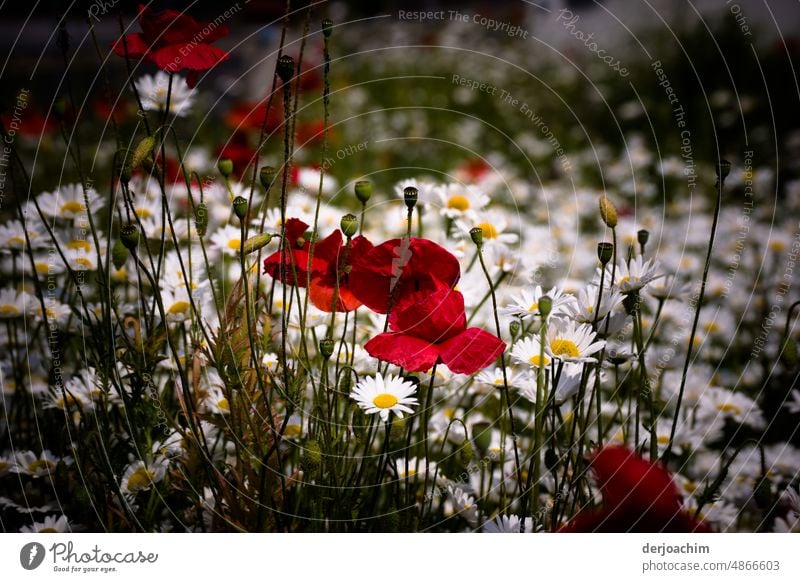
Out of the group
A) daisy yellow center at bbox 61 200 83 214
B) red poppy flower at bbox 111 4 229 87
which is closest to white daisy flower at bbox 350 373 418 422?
red poppy flower at bbox 111 4 229 87

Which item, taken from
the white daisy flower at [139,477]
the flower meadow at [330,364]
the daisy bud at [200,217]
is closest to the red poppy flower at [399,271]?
the flower meadow at [330,364]

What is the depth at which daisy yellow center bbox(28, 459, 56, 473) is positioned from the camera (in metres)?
0.58

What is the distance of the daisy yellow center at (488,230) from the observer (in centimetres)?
63

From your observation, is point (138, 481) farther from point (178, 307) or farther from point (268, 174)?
point (268, 174)

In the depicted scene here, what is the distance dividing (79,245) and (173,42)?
231 mm

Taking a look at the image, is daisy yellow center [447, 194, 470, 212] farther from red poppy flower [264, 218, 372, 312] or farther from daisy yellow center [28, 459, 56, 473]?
daisy yellow center [28, 459, 56, 473]

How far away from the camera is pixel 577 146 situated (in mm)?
1928

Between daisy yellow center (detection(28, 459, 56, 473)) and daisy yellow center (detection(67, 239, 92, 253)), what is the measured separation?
0.60 ft

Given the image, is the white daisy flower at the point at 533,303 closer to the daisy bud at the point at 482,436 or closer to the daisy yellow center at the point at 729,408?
the daisy bud at the point at 482,436

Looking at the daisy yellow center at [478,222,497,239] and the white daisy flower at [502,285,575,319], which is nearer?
the white daisy flower at [502,285,575,319]

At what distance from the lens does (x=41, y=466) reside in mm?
583
